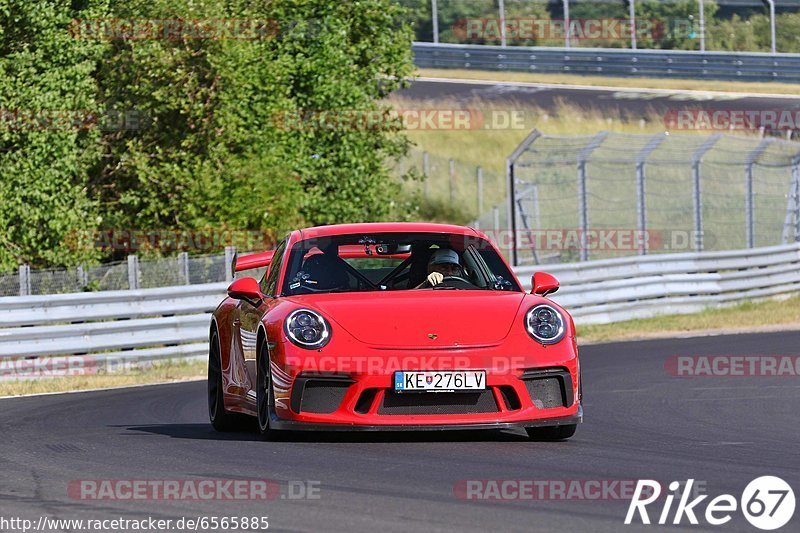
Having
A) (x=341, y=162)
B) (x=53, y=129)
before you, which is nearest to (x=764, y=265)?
(x=341, y=162)

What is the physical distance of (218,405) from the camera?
10500mm

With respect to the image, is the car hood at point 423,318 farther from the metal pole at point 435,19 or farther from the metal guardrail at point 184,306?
the metal pole at point 435,19

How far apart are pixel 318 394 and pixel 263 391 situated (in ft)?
1.95

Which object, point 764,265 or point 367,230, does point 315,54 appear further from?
point 367,230

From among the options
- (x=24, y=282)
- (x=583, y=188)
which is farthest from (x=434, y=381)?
(x=583, y=188)

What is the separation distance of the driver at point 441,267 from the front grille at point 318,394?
1.27 metres

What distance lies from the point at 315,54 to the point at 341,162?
2.03 meters

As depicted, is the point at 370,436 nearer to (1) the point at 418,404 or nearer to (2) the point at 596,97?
(1) the point at 418,404

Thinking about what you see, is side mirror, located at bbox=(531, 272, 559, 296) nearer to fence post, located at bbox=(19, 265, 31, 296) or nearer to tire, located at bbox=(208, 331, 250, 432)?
tire, located at bbox=(208, 331, 250, 432)

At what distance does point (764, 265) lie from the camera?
82.6 ft

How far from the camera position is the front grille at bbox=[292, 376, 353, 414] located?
8.59 metres

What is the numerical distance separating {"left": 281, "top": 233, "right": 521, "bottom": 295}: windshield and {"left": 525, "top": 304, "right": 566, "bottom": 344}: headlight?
700 mm

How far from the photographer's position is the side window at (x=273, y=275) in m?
9.85

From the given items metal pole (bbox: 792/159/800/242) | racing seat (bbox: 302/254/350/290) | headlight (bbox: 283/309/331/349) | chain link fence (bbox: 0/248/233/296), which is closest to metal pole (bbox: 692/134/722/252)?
metal pole (bbox: 792/159/800/242)
